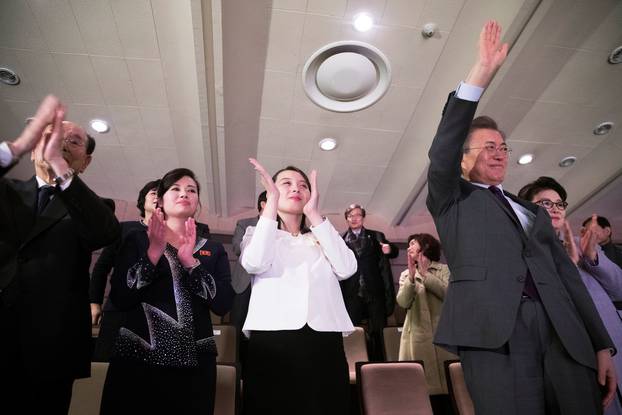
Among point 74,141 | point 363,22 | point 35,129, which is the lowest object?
point 35,129

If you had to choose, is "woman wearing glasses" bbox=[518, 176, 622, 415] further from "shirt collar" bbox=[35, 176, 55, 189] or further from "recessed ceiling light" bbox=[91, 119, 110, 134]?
"recessed ceiling light" bbox=[91, 119, 110, 134]

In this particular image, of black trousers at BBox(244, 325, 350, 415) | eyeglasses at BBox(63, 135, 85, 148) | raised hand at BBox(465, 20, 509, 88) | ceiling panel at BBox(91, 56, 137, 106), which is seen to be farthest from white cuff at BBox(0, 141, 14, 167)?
ceiling panel at BBox(91, 56, 137, 106)

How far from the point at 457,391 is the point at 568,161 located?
3946mm

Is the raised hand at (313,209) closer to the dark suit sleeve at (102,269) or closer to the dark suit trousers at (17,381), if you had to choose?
the dark suit trousers at (17,381)

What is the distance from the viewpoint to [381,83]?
12.0 ft

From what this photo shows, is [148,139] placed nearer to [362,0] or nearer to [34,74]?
[34,74]

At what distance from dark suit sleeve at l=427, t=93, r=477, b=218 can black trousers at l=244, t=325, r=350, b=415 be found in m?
0.64

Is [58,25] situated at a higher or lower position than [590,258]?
higher

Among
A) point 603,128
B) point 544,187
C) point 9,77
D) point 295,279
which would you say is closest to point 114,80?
point 9,77

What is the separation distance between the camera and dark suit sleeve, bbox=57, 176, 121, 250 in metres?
1.03

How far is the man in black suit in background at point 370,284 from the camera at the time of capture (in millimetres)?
3326

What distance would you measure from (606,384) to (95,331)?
2.82 meters

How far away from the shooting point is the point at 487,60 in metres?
1.17

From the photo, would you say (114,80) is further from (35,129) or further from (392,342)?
(392,342)
